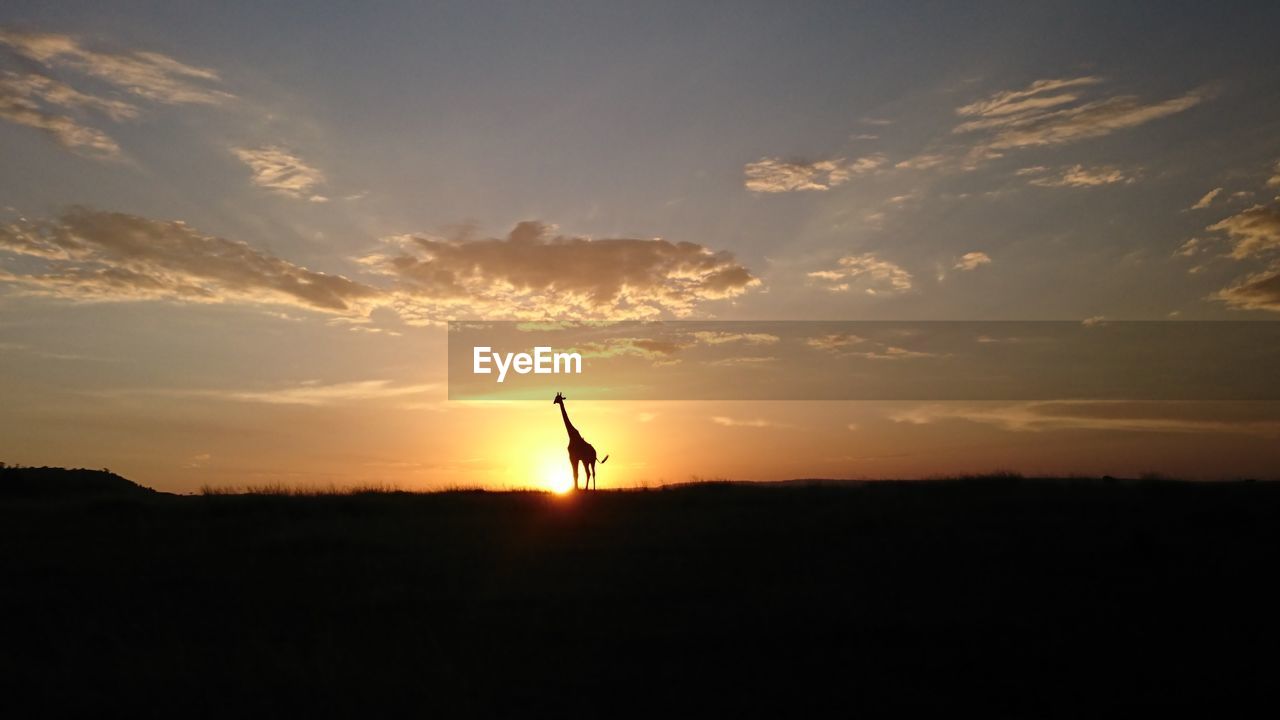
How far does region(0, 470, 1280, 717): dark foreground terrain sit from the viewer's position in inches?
359

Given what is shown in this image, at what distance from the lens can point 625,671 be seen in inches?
378

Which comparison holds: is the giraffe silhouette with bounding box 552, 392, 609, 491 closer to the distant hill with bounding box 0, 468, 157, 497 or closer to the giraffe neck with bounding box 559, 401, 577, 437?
the giraffe neck with bounding box 559, 401, 577, 437

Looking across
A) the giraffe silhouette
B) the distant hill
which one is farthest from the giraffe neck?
the distant hill

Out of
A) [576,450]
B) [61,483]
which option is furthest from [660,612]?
[61,483]

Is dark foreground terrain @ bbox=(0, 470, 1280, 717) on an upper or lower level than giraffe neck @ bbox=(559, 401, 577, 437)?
lower

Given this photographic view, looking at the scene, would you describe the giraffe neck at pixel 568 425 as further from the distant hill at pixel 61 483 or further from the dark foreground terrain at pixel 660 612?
the distant hill at pixel 61 483

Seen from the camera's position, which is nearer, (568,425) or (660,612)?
(660,612)

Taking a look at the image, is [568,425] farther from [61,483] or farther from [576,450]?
[61,483]

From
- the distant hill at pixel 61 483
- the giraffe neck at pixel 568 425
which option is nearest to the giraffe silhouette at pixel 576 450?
the giraffe neck at pixel 568 425

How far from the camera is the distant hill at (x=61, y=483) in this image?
3537cm

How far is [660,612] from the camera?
39.6 feet

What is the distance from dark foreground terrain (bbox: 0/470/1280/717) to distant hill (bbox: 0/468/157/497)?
52.5 feet

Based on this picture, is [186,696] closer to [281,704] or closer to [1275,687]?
[281,704]

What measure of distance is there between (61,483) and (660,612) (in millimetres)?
36956
